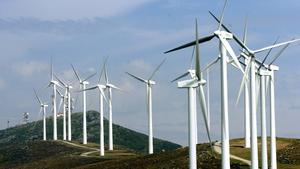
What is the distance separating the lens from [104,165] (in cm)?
13138

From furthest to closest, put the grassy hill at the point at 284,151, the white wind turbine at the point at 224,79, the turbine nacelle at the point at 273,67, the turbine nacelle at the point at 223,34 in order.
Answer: the grassy hill at the point at 284,151 → the turbine nacelle at the point at 273,67 → the turbine nacelle at the point at 223,34 → the white wind turbine at the point at 224,79

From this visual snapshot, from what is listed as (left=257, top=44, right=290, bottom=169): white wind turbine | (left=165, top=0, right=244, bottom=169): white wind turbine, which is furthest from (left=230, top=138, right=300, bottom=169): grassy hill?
(left=165, top=0, right=244, bottom=169): white wind turbine

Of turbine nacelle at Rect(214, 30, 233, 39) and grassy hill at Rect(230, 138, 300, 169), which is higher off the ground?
turbine nacelle at Rect(214, 30, 233, 39)

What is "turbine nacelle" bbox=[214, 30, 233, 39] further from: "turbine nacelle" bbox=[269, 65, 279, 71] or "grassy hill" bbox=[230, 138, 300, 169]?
"grassy hill" bbox=[230, 138, 300, 169]

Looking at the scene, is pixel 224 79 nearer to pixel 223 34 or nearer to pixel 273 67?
pixel 223 34

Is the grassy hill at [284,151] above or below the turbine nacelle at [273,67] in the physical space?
below

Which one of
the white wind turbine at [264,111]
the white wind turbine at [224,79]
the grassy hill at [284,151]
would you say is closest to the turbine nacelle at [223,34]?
the white wind turbine at [224,79]

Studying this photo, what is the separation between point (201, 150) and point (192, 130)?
169 ft

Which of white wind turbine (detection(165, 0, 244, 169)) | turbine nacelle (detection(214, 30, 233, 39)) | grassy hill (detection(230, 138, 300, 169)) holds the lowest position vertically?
grassy hill (detection(230, 138, 300, 169))

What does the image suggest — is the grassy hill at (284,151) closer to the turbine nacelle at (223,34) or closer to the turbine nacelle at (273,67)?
the turbine nacelle at (273,67)

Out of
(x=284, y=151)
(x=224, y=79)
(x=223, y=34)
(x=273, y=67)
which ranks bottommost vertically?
(x=284, y=151)

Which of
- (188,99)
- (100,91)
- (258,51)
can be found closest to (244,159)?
(258,51)

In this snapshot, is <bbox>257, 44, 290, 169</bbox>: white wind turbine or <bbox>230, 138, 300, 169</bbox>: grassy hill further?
<bbox>230, 138, 300, 169</bbox>: grassy hill

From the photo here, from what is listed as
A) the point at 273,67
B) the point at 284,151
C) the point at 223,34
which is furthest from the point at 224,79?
the point at 284,151
